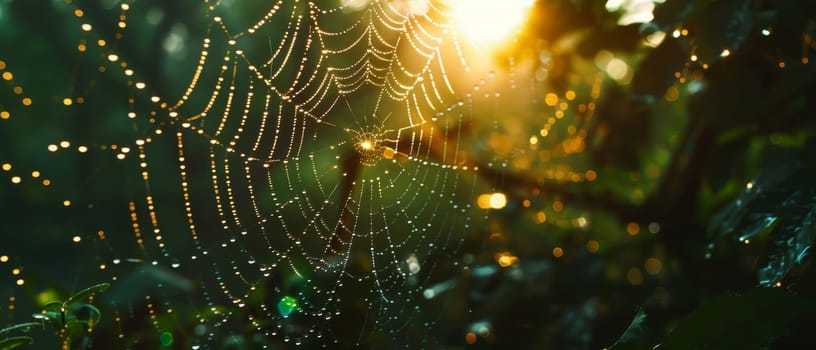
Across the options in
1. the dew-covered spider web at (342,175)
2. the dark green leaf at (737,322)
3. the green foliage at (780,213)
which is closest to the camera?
the dark green leaf at (737,322)

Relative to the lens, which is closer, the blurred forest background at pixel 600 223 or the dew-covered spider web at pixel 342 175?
the blurred forest background at pixel 600 223

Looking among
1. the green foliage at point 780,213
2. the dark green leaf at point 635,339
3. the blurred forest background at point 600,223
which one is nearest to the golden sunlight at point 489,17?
the blurred forest background at point 600,223

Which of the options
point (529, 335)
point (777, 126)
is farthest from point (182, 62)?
point (777, 126)

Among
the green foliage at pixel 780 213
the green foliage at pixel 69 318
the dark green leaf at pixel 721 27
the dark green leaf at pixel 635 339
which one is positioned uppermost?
the dark green leaf at pixel 721 27

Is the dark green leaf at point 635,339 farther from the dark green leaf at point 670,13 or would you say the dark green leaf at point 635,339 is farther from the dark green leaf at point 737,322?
the dark green leaf at point 670,13

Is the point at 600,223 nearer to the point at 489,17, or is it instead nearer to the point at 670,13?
the point at 489,17

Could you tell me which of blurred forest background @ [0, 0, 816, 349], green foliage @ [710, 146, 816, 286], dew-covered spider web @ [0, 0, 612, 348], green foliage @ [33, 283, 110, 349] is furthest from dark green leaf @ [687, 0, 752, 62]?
green foliage @ [33, 283, 110, 349]

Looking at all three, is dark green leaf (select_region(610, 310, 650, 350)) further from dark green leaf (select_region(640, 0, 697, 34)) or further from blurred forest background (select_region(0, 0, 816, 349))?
dark green leaf (select_region(640, 0, 697, 34))

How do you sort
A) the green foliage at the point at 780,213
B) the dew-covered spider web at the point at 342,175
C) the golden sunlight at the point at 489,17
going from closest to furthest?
the green foliage at the point at 780,213
the dew-covered spider web at the point at 342,175
the golden sunlight at the point at 489,17

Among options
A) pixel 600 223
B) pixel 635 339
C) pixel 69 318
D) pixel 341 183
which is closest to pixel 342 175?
pixel 341 183
